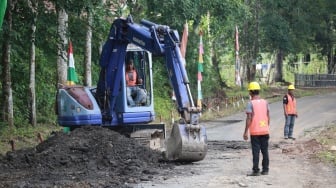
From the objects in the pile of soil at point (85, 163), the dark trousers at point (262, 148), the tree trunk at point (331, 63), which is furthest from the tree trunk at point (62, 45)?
the tree trunk at point (331, 63)

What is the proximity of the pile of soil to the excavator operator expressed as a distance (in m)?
1.43

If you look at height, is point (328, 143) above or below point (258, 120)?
below

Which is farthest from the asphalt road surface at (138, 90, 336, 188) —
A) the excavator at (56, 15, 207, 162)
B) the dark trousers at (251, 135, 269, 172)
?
the excavator at (56, 15, 207, 162)

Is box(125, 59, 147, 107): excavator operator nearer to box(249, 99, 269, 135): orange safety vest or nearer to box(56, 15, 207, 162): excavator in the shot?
box(56, 15, 207, 162): excavator

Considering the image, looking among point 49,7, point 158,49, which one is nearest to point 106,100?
point 158,49

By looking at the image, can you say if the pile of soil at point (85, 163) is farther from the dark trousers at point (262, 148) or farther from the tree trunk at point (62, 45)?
the tree trunk at point (62, 45)

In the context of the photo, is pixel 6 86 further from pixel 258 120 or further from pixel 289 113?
pixel 258 120

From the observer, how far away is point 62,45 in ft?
62.2

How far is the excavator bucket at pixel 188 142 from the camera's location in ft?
41.9

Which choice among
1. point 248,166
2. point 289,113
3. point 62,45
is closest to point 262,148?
point 248,166

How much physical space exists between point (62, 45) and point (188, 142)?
7673 mm

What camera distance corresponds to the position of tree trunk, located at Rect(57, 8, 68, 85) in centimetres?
1906

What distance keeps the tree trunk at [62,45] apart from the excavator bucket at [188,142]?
253 inches

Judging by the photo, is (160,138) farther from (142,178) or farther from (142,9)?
(142,9)
